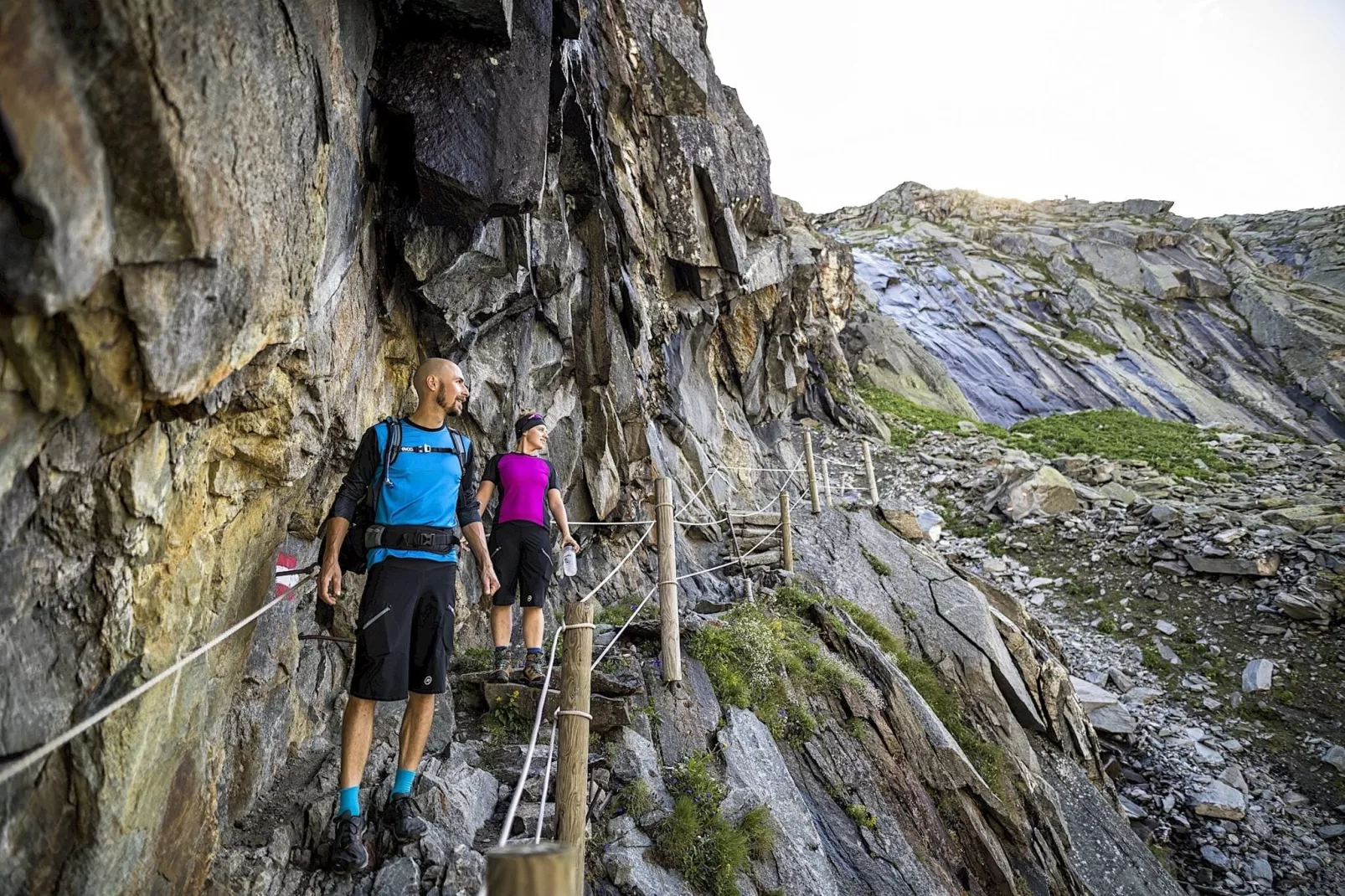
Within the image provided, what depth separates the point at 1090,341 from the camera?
4050cm

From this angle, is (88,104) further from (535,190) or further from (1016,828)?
(1016,828)

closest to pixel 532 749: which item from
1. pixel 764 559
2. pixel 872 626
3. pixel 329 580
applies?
pixel 329 580

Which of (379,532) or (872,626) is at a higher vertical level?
(379,532)

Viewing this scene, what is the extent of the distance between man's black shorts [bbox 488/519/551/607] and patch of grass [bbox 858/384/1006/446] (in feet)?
77.3

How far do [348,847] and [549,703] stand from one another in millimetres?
2166

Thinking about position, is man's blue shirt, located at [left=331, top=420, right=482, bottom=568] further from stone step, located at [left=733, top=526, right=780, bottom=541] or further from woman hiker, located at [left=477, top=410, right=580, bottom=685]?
stone step, located at [left=733, top=526, right=780, bottom=541]

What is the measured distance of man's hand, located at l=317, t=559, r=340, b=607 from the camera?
3805mm

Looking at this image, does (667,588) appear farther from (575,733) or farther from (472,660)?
(575,733)

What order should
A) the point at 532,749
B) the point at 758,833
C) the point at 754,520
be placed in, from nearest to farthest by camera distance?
the point at 532,749 < the point at 758,833 < the point at 754,520

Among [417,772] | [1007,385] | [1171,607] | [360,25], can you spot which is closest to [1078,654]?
[1171,607]

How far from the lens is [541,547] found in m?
6.18

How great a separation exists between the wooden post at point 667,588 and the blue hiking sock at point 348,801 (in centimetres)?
316

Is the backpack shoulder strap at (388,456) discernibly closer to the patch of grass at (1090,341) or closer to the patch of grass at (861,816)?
the patch of grass at (861,816)

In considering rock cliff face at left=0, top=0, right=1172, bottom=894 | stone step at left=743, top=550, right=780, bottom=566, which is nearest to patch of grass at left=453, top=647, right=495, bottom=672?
rock cliff face at left=0, top=0, right=1172, bottom=894
